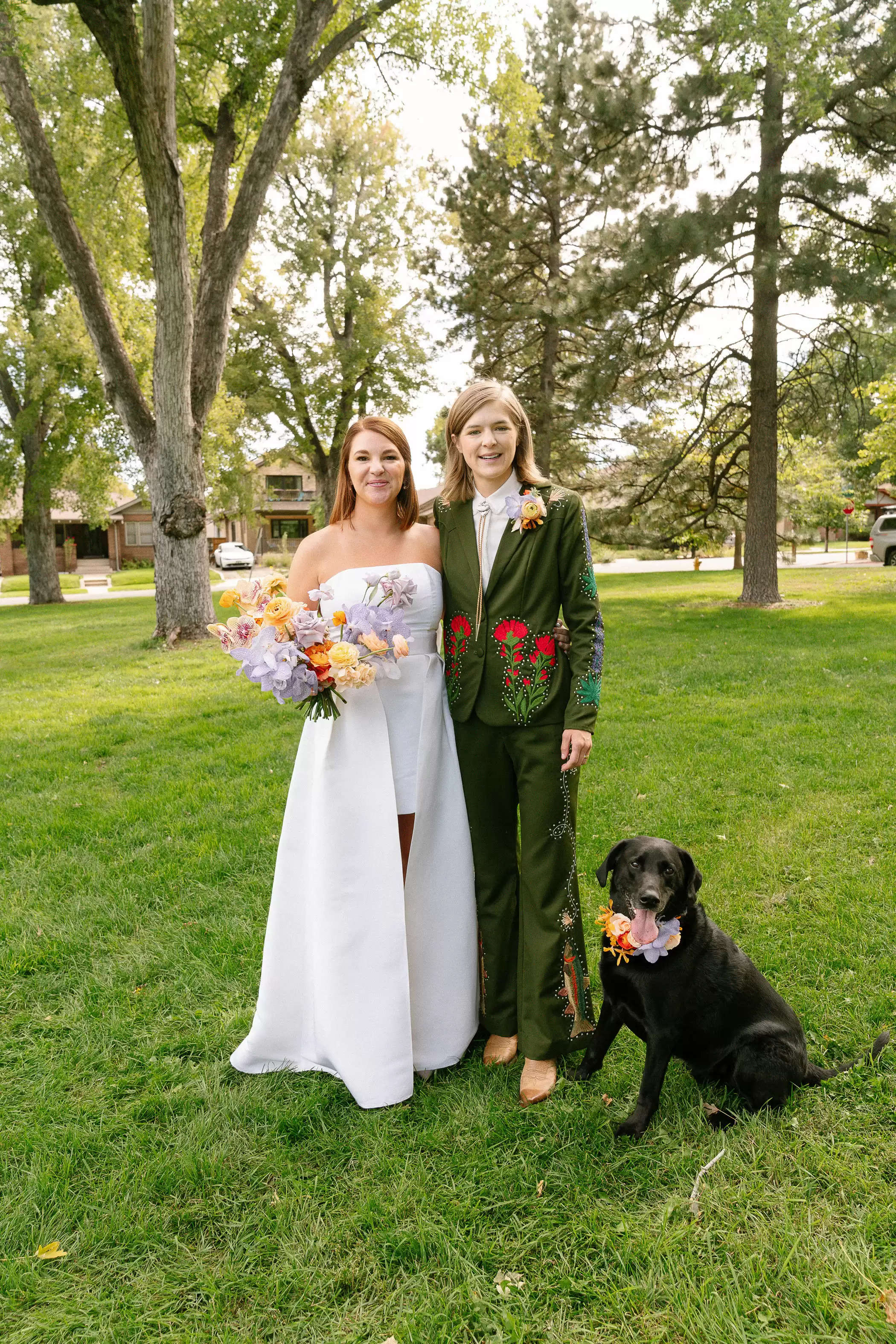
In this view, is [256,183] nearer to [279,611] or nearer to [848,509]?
[279,611]

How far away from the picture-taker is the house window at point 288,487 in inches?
2232

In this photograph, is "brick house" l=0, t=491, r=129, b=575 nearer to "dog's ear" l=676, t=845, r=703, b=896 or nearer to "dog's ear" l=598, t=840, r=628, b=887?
"dog's ear" l=598, t=840, r=628, b=887

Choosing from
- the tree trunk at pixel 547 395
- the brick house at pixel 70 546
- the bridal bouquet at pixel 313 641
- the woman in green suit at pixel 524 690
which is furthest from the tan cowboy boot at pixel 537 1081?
the brick house at pixel 70 546

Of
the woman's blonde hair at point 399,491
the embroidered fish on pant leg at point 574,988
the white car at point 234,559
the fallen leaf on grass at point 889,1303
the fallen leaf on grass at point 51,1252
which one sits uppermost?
the white car at point 234,559

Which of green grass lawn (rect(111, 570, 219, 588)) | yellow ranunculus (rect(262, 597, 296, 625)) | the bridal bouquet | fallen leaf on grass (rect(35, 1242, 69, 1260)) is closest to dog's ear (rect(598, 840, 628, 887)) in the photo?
the bridal bouquet

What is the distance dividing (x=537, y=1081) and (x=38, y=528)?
78.5 ft

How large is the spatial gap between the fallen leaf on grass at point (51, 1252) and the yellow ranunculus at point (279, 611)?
5.91ft

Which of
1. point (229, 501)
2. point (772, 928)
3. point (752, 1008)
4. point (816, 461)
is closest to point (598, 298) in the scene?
point (772, 928)

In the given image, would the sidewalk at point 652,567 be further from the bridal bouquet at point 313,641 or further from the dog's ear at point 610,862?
the dog's ear at point 610,862

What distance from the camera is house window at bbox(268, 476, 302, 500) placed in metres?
56.7

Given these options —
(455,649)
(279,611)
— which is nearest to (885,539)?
(455,649)

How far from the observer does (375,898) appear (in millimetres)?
2793

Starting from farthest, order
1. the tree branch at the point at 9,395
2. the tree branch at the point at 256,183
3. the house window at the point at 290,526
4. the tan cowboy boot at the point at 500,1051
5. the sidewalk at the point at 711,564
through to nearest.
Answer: the house window at the point at 290,526 < the sidewalk at the point at 711,564 < the tree branch at the point at 9,395 < the tree branch at the point at 256,183 < the tan cowboy boot at the point at 500,1051

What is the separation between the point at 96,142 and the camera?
14.4 m
